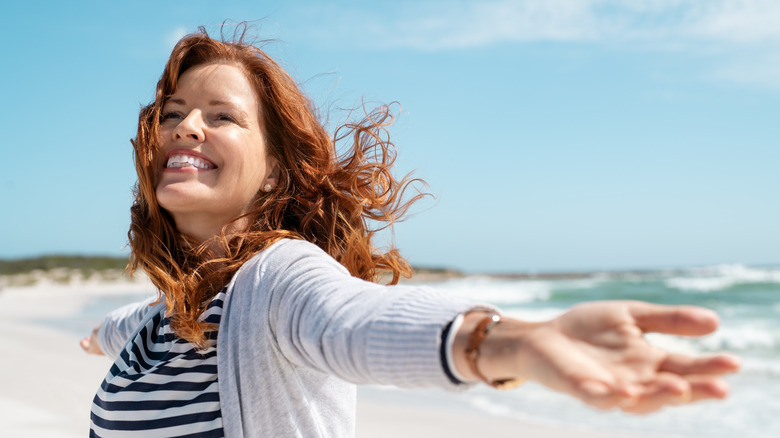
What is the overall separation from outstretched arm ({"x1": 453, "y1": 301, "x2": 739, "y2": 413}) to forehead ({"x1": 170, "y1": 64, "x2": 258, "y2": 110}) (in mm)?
1281

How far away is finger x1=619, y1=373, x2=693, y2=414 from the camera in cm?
87

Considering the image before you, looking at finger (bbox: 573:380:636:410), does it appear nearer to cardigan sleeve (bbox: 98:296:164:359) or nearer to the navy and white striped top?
the navy and white striped top

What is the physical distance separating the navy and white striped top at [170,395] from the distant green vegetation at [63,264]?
38005mm

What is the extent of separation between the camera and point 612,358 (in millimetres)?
946

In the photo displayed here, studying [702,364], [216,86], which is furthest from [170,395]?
[702,364]

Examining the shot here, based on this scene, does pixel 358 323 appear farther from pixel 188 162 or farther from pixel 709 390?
pixel 188 162

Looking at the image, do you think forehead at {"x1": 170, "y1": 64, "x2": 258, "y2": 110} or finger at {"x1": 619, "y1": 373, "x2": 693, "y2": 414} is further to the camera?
forehead at {"x1": 170, "y1": 64, "x2": 258, "y2": 110}

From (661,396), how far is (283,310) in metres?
0.82

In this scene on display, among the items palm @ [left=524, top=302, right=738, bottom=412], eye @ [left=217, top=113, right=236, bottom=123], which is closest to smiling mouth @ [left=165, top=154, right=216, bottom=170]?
eye @ [left=217, top=113, right=236, bottom=123]

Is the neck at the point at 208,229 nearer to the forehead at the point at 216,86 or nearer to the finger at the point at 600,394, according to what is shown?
the forehead at the point at 216,86

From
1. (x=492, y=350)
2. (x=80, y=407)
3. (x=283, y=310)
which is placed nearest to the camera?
(x=492, y=350)

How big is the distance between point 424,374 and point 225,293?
0.85 m

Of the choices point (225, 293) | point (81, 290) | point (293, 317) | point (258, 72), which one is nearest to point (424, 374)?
point (293, 317)

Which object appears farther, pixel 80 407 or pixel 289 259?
pixel 80 407
